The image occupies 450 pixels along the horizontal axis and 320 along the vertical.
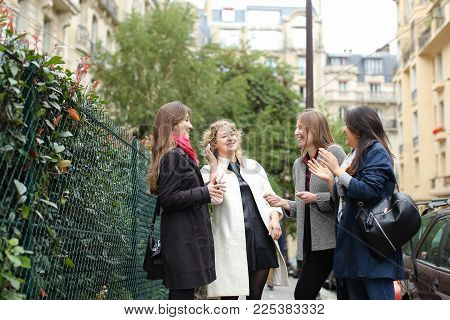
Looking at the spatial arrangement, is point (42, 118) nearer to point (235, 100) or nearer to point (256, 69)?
point (235, 100)

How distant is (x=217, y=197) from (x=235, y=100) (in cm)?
1602

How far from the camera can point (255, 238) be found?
4.57 meters

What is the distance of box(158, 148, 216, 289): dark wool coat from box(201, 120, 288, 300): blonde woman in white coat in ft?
1.84

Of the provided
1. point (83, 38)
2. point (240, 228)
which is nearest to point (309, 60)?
point (240, 228)

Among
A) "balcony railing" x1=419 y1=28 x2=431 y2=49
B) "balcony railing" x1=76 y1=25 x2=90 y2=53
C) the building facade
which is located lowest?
"balcony railing" x1=76 y1=25 x2=90 y2=53

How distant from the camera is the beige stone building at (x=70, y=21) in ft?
61.6

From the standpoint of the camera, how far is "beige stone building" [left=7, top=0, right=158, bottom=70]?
18.8 m

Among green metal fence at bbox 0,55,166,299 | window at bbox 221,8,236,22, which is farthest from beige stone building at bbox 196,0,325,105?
green metal fence at bbox 0,55,166,299

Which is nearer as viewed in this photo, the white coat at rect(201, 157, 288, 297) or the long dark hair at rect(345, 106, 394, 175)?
the long dark hair at rect(345, 106, 394, 175)

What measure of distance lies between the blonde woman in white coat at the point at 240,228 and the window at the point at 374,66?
58457 millimetres

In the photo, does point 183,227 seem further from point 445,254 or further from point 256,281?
point 445,254

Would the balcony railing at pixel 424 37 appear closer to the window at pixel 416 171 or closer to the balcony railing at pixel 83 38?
the window at pixel 416 171

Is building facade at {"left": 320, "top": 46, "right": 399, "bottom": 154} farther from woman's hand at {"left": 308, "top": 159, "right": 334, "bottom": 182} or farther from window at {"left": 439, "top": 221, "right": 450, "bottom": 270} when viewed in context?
woman's hand at {"left": 308, "top": 159, "right": 334, "bottom": 182}

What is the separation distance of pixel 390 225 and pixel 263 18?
52814mm
